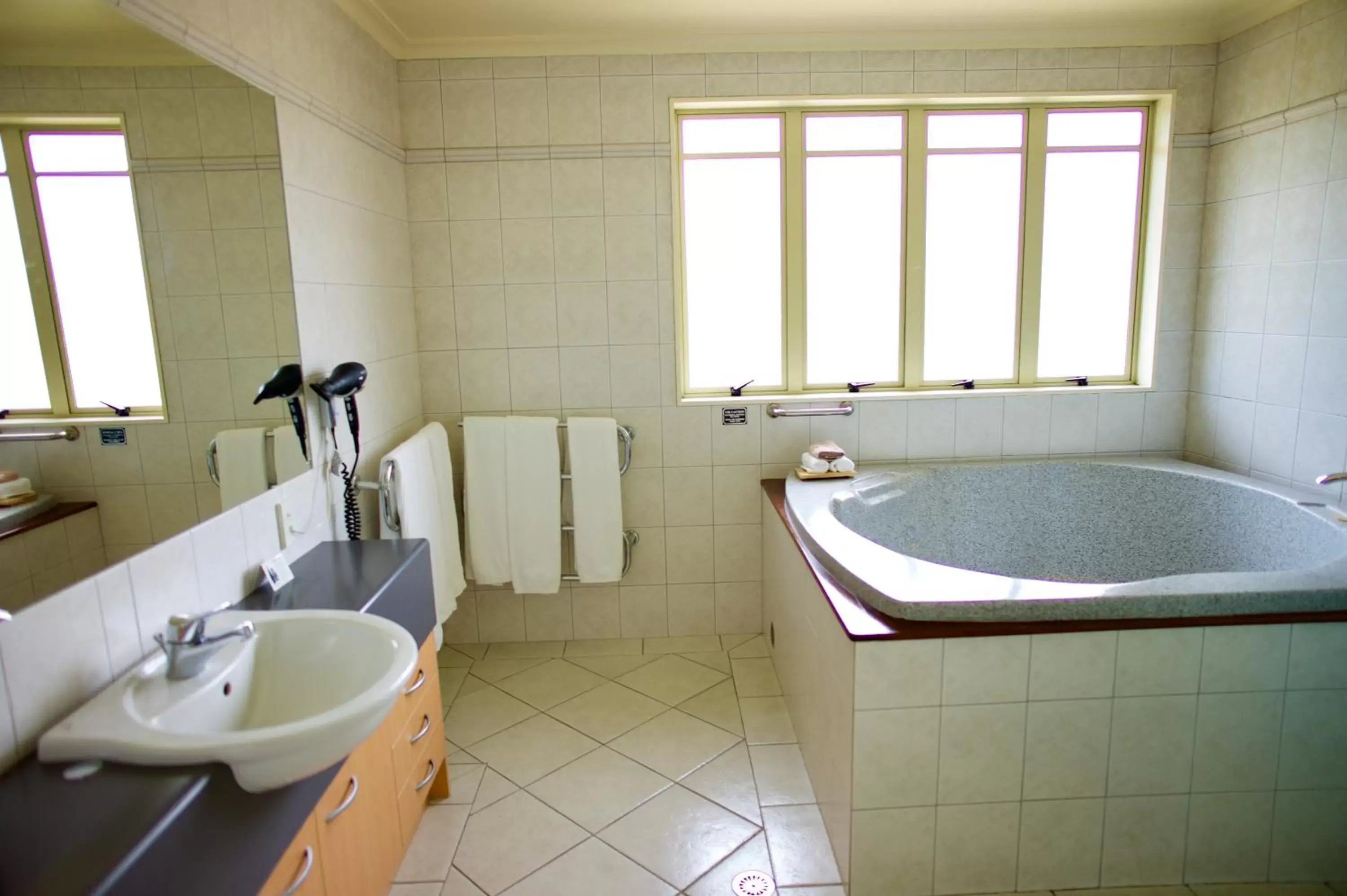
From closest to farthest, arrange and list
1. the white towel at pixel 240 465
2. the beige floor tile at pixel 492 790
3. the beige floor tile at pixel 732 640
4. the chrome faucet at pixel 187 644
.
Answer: the chrome faucet at pixel 187 644, the white towel at pixel 240 465, the beige floor tile at pixel 492 790, the beige floor tile at pixel 732 640

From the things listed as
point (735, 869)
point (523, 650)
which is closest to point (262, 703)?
point (735, 869)

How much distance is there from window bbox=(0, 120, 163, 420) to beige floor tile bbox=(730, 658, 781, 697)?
2085 millimetres

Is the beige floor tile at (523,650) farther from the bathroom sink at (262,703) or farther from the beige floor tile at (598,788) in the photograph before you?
the bathroom sink at (262,703)

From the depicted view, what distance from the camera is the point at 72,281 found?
1312 mm

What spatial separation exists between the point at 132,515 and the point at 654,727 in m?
1.72

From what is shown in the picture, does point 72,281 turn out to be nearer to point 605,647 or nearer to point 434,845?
point 434,845

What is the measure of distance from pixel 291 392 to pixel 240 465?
275 mm

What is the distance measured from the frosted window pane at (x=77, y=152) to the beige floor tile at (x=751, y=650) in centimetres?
252

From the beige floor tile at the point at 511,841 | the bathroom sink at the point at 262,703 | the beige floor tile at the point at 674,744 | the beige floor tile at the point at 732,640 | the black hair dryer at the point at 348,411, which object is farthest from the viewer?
the beige floor tile at the point at 732,640

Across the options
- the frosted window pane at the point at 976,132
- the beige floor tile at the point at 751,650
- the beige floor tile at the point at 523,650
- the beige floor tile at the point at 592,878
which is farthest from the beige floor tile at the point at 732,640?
the frosted window pane at the point at 976,132

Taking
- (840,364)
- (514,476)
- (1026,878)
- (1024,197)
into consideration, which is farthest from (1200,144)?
(514,476)

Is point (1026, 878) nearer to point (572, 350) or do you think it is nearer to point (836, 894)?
point (836, 894)

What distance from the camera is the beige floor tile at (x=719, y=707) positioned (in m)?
2.58

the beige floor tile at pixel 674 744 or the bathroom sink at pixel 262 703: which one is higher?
the bathroom sink at pixel 262 703
